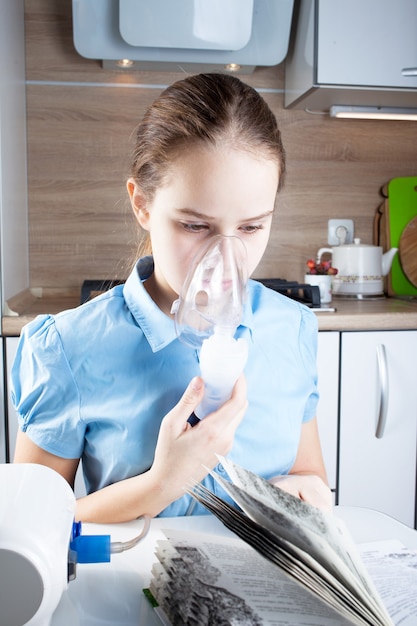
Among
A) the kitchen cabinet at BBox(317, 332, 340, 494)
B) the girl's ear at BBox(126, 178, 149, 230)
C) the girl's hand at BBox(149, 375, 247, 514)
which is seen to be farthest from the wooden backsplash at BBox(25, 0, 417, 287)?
the girl's hand at BBox(149, 375, 247, 514)

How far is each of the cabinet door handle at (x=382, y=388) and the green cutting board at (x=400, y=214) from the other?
0.53m

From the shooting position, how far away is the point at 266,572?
541mm

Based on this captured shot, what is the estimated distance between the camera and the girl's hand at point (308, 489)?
0.76m

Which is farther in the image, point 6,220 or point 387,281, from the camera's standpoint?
point 387,281

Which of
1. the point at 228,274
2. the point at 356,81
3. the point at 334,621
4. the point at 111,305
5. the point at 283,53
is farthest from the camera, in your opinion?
the point at 283,53

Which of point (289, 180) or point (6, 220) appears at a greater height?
point (289, 180)

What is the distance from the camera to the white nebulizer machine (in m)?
0.45

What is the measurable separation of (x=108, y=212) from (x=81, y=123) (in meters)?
0.30

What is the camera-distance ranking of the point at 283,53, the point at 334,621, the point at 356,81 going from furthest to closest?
the point at 283,53
the point at 356,81
the point at 334,621

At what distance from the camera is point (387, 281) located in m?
2.22

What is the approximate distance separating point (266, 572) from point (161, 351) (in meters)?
0.41

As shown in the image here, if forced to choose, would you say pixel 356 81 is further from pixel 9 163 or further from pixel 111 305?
pixel 111 305

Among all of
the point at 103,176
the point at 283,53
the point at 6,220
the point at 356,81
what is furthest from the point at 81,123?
the point at 356,81

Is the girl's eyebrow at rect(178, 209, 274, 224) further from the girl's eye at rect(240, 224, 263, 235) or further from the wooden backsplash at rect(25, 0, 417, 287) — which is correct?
the wooden backsplash at rect(25, 0, 417, 287)
